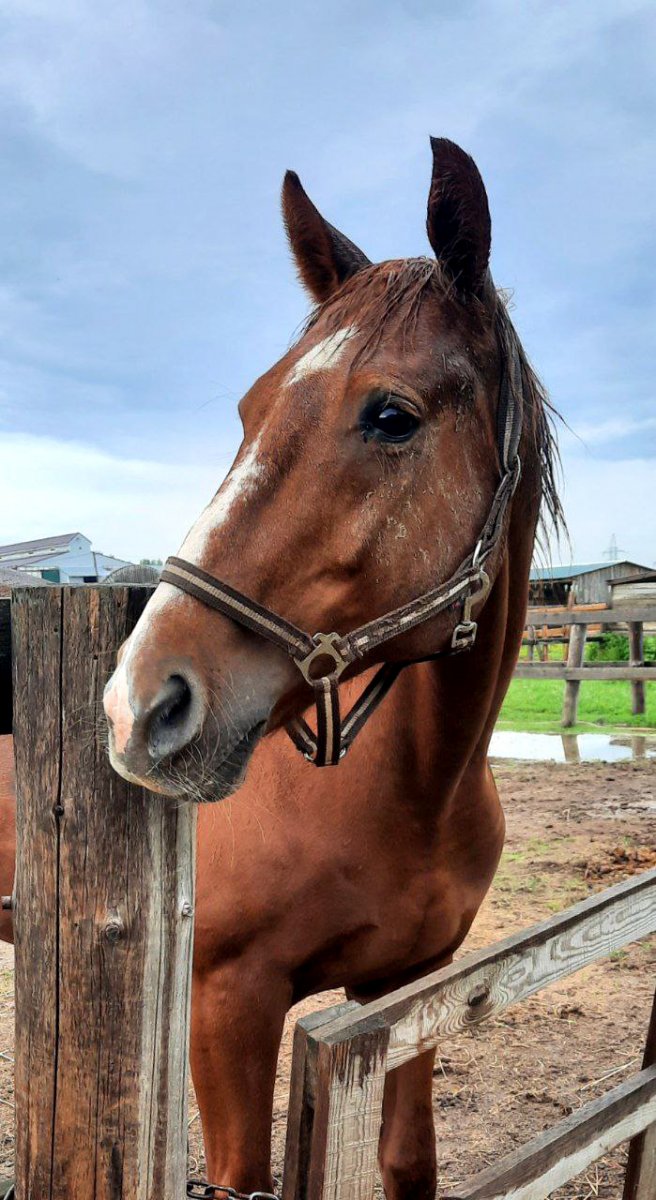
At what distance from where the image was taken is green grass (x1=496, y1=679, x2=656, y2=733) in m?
12.9

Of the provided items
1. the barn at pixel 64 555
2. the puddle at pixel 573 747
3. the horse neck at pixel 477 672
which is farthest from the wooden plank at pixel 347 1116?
the barn at pixel 64 555

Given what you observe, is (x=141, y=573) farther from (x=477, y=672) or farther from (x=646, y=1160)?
(x=646, y=1160)

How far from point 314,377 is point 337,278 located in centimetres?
63

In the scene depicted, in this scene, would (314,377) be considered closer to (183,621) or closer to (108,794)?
(183,621)

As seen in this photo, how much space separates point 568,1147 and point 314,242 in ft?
7.77

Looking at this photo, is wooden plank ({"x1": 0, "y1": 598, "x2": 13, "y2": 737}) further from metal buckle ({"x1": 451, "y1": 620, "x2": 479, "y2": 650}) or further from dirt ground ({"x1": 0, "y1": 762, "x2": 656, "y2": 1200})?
dirt ground ({"x1": 0, "y1": 762, "x2": 656, "y2": 1200})

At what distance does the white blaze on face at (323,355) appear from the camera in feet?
5.56

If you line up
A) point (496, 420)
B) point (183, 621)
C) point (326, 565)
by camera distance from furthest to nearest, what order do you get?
point (496, 420), point (326, 565), point (183, 621)

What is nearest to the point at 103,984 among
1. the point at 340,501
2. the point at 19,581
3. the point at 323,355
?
the point at 340,501

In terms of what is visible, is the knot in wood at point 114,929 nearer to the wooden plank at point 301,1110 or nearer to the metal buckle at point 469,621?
the wooden plank at point 301,1110

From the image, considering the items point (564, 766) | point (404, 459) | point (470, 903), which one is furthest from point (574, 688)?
point (404, 459)

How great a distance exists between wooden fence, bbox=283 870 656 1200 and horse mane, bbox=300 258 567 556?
3.73ft

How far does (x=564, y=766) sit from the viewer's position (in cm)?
930

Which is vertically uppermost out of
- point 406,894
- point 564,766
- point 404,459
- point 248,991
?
point 404,459
